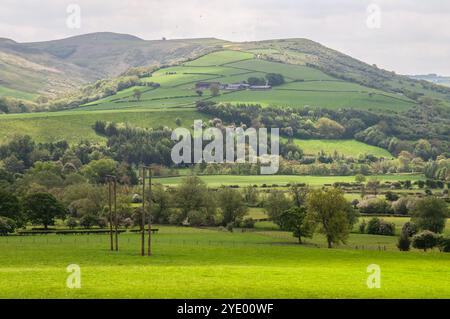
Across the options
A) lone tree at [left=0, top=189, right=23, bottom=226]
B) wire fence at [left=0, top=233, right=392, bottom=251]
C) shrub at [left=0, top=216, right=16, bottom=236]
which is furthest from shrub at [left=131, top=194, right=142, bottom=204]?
shrub at [left=0, top=216, right=16, bottom=236]

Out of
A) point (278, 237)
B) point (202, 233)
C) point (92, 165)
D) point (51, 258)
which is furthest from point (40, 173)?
point (51, 258)

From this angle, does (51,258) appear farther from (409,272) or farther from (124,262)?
(409,272)

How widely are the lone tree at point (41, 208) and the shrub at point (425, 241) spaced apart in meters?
48.5

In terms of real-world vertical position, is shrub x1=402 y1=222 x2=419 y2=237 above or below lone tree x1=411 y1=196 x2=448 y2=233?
below

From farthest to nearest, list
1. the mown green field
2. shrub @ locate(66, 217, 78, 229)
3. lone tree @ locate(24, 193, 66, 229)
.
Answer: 1. the mown green field
2. shrub @ locate(66, 217, 78, 229)
3. lone tree @ locate(24, 193, 66, 229)

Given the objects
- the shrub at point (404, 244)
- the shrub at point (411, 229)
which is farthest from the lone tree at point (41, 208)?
the shrub at point (404, 244)

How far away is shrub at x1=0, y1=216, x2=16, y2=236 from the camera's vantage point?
99312mm

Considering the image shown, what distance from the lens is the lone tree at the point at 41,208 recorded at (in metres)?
108

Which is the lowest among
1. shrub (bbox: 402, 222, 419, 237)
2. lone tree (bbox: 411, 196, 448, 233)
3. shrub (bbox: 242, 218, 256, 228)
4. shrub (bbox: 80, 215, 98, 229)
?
shrub (bbox: 242, 218, 256, 228)

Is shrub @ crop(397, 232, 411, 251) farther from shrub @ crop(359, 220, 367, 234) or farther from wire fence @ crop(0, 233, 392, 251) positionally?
shrub @ crop(359, 220, 367, 234)

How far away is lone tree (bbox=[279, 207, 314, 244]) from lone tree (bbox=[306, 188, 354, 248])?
49.0 inches

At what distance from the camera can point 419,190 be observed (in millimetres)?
155000

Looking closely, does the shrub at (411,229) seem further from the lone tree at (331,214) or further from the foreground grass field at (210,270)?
the lone tree at (331,214)
